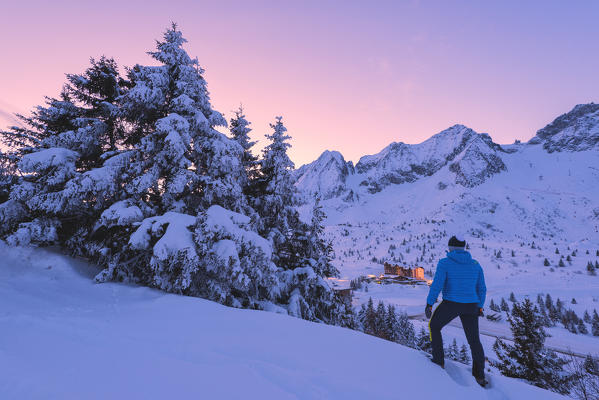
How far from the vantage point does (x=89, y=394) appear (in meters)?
2.44

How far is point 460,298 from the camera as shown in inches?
160

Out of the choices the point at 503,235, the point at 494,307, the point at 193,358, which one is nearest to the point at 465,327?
the point at 193,358

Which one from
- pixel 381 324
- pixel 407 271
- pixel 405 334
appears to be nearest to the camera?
pixel 405 334

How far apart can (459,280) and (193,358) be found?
4.13 metres

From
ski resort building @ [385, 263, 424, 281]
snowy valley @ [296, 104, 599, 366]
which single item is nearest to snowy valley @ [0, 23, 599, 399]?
snowy valley @ [296, 104, 599, 366]

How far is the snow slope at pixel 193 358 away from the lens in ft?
8.81

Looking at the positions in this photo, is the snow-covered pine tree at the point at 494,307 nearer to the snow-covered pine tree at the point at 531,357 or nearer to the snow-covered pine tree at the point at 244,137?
the snow-covered pine tree at the point at 531,357

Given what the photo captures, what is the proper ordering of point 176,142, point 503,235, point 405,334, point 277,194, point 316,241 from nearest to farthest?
point 176,142 → point 277,194 → point 316,241 → point 405,334 → point 503,235

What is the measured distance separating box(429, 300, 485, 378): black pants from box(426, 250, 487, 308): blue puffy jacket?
0.12 meters

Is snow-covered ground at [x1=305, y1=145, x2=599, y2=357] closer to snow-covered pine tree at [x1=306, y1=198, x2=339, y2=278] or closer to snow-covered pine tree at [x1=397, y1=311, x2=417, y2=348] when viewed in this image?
snow-covered pine tree at [x1=397, y1=311, x2=417, y2=348]

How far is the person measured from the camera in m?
4.02

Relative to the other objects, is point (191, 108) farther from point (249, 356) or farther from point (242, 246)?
point (249, 356)

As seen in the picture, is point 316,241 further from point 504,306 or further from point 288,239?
point 504,306

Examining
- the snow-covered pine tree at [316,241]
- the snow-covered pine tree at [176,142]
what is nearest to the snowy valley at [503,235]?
the snow-covered pine tree at [316,241]
